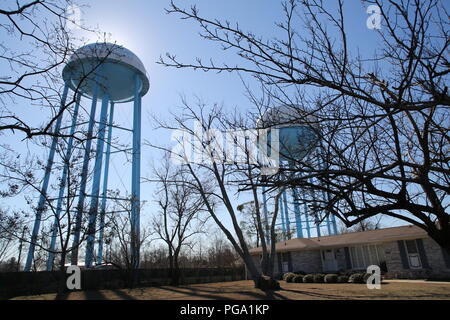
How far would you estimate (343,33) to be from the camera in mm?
2969

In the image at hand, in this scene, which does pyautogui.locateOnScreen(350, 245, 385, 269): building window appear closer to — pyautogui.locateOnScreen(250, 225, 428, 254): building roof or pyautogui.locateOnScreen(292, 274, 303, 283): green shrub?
pyautogui.locateOnScreen(250, 225, 428, 254): building roof

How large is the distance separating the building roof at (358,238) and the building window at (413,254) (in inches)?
27.4

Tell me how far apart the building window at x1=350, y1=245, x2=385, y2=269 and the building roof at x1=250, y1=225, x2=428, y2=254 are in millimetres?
865

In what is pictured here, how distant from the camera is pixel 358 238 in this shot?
2322 centimetres

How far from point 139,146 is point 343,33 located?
17.7 meters

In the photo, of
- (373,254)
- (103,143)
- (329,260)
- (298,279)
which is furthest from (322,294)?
(103,143)

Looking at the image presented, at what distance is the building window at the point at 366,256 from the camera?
73.4ft

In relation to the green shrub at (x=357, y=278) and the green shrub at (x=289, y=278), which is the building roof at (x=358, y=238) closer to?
the green shrub at (x=289, y=278)

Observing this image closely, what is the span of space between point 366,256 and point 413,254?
3.78 metres

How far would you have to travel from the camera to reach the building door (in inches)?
977

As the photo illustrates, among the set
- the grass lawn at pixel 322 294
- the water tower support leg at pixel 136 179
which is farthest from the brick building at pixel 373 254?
the water tower support leg at pixel 136 179

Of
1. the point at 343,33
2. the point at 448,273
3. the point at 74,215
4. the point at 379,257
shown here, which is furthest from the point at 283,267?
the point at 343,33
